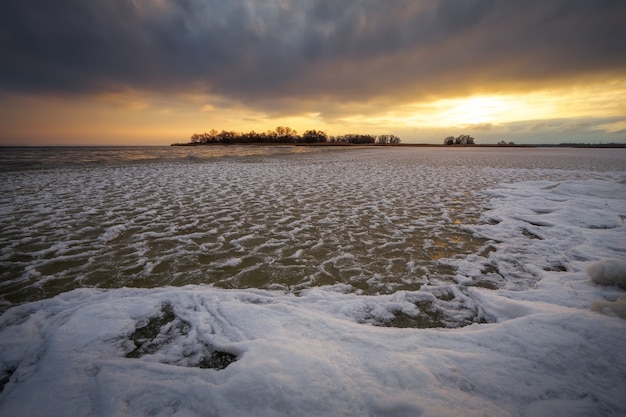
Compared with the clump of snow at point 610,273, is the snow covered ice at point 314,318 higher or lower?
lower

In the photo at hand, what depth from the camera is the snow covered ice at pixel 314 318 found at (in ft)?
7.20

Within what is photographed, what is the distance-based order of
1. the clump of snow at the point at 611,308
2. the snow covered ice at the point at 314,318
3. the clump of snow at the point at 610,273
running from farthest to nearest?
the clump of snow at the point at 610,273 < the clump of snow at the point at 611,308 < the snow covered ice at the point at 314,318

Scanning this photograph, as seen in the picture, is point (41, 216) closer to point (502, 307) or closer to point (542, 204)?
point (502, 307)

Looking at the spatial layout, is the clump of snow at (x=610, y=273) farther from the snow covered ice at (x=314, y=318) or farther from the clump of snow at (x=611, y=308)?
the clump of snow at (x=611, y=308)

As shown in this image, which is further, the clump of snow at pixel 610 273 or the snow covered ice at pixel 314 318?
the clump of snow at pixel 610 273

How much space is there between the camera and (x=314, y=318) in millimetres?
3309

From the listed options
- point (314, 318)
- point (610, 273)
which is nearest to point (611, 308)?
point (610, 273)

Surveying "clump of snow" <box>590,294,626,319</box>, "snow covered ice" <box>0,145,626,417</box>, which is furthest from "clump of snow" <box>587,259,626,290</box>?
"clump of snow" <box>590,294,626,319</box>

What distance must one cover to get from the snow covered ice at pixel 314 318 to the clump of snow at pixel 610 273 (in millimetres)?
22

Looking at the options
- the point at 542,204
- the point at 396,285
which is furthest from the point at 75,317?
the point at 542,204

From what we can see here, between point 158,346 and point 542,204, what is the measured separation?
12.4 m

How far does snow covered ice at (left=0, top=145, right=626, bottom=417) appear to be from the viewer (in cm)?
219

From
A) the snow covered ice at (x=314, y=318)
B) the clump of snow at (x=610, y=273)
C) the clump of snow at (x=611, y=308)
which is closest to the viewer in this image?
the snow covered ice at (x=314, y=318)

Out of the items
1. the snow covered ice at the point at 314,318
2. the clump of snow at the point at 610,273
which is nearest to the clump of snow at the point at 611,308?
the snow covered ice at the point at 314,318
